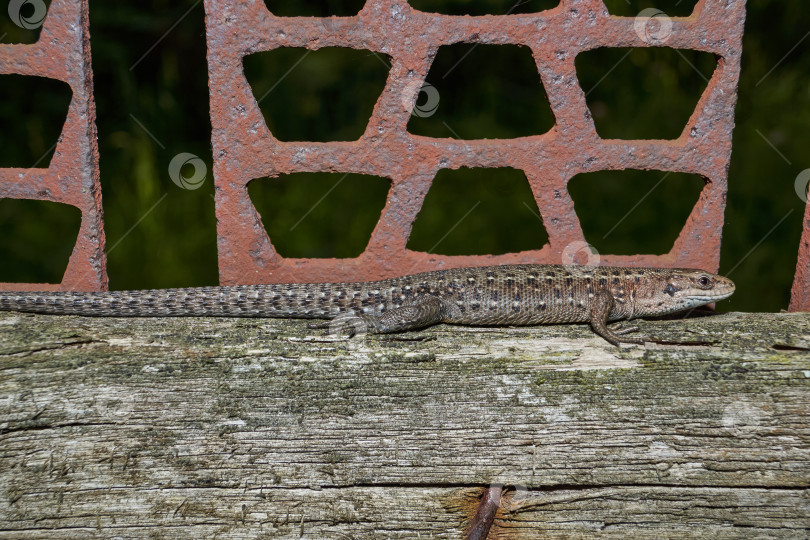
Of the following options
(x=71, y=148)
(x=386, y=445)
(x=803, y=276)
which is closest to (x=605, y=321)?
(x=803, y=276)

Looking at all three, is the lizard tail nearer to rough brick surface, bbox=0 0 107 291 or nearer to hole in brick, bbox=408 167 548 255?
rough brick surface, bbox=0 0 107 291

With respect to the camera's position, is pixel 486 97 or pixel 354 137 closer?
pixel 354 137

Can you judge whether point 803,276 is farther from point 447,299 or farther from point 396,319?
point 396,319

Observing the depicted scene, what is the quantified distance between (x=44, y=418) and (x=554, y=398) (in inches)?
72.3

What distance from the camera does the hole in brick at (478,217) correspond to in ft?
19.7

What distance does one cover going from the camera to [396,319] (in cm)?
351

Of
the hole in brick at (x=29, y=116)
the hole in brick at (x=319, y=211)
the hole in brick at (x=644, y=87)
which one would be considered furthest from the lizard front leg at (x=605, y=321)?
the hole in brick at (x=29, y=116)

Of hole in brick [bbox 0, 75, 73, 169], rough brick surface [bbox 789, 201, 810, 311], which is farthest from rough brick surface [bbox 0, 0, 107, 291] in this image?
rough brick surface [bbox 789, 201, 810, 311]

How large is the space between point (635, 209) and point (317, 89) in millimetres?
2989

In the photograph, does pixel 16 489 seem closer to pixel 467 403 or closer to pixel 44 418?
pixel 44 418

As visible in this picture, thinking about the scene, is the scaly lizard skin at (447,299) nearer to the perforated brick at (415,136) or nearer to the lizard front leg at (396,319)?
the lizard front leg at (396,319)

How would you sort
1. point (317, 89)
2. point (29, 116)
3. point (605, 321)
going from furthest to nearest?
1. point (317, 89)
2. point (29, 116)
3. point (605, 321)

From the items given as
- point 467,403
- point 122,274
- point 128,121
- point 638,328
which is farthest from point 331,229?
point 467,403

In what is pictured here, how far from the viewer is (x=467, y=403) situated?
2.81 meters
